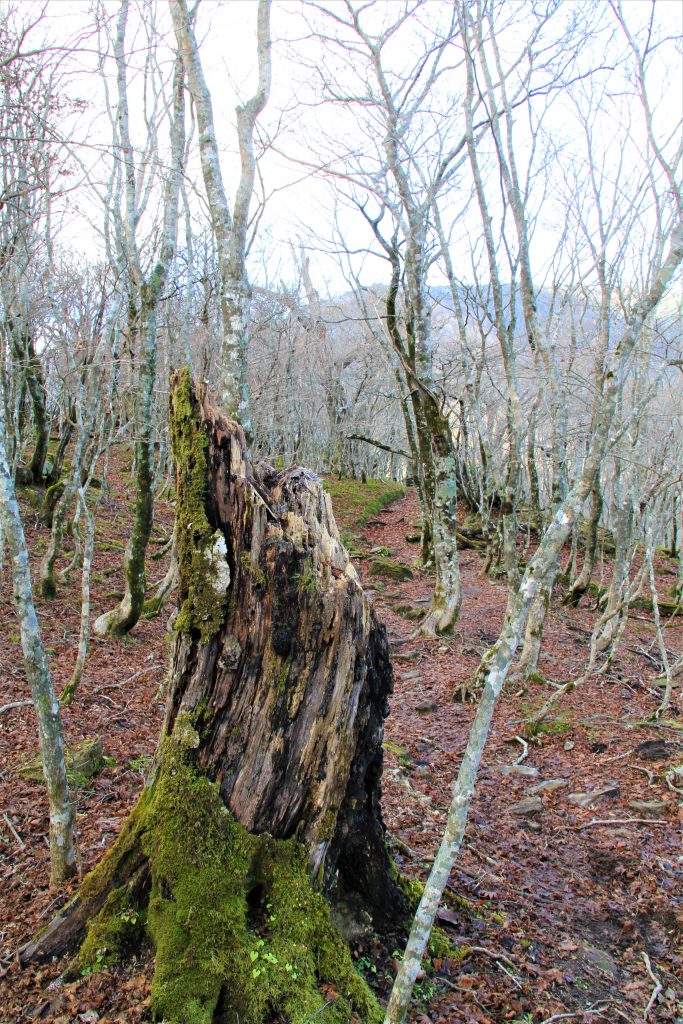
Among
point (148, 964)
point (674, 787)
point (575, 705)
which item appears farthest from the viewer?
point (575, 705)

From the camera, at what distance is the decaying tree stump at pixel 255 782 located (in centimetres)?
276

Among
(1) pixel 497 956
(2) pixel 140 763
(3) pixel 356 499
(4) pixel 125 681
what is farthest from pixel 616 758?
(3) pixel 356 499

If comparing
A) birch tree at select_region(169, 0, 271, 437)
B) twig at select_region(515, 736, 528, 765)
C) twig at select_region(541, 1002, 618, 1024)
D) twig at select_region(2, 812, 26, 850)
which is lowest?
twig at select_region(515, 736, 528, 765)

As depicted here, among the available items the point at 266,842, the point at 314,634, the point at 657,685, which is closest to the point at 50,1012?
the point at 266,842

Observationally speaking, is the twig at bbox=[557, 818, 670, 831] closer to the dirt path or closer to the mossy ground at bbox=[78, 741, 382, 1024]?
the dirt path

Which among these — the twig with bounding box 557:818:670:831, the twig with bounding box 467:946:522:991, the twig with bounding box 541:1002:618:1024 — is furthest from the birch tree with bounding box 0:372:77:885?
the twig with bounding box 557:818:670:831

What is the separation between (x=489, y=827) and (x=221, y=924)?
10.3 feet

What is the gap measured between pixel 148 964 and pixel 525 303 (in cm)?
813

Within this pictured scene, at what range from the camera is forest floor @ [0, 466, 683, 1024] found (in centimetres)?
310

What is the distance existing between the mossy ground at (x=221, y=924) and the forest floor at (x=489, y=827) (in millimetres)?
189

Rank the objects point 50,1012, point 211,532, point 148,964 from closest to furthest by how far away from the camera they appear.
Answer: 1. point 50,1012
2. point 148,964
3. point 211,532

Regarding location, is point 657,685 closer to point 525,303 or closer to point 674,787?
point 674,787

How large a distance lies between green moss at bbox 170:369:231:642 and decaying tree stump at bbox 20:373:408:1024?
0.4 inches

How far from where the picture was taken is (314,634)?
3.06 m
